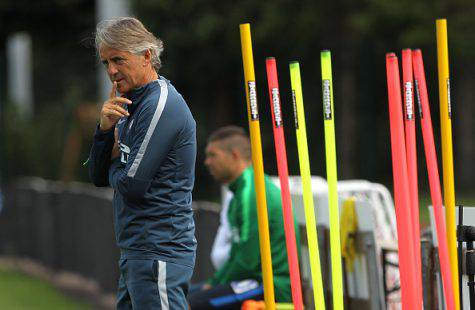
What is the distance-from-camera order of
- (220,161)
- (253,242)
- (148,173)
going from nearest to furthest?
1. (148,173)
2. (253,242)
3. (220,161)

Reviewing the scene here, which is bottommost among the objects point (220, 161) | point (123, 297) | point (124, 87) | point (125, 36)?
point (123, 297)

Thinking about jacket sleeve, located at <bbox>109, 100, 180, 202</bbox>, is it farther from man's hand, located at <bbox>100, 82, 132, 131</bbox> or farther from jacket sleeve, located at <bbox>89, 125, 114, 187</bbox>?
jacket sleeve, located at <bbox>89, 125, 114, 187</bbox>

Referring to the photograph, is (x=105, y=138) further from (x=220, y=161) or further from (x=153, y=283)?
(x=220, y=161)

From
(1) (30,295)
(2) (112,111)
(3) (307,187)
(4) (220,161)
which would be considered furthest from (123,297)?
(1) (30,295)

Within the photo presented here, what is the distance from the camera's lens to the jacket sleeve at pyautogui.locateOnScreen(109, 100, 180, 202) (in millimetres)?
4434

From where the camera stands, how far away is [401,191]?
4.50 metres

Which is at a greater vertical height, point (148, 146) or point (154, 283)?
point (148, 146)

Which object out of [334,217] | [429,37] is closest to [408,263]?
[334,217]

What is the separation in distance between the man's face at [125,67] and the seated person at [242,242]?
6.90 ft

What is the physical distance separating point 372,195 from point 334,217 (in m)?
4.36

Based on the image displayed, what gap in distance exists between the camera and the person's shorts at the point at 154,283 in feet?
14.7

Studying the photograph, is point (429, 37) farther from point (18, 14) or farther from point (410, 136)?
point (410, 136)

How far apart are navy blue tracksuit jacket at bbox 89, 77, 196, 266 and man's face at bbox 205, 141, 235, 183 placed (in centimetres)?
244

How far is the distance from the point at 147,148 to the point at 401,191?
966mm
